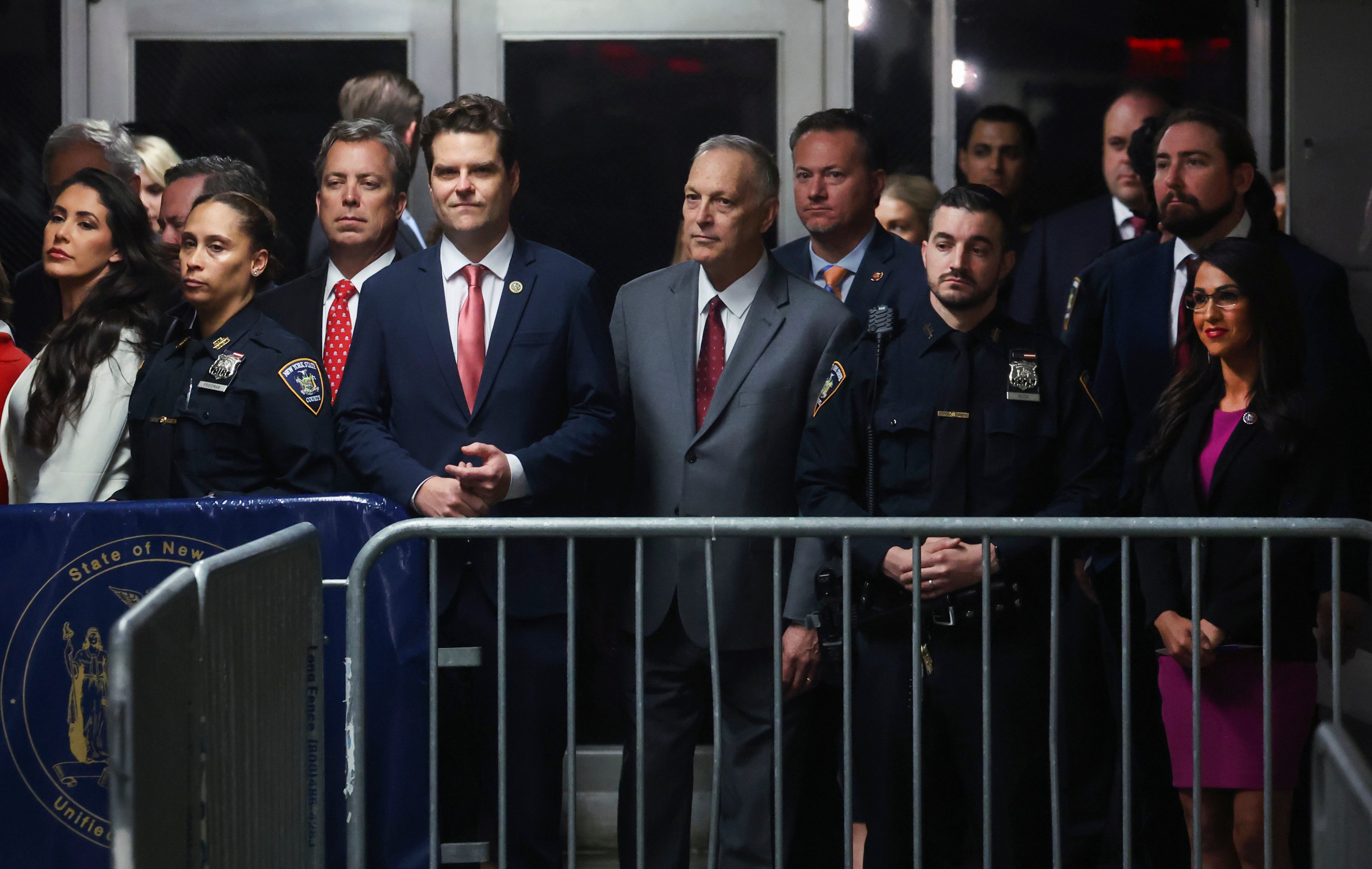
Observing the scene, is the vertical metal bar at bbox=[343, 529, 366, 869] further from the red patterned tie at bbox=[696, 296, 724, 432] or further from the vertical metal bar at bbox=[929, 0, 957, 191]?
the vertical metal bar at bbox=[929, 0, 957, 191]

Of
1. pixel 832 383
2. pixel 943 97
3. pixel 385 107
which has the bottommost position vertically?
pixel 832 383

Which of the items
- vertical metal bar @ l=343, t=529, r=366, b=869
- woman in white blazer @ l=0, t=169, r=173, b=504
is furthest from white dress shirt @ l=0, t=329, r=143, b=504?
vertical metal bar @ l=343, t=529, r=366, b=869

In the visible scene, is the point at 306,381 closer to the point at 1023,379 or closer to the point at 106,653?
the point at 106,653

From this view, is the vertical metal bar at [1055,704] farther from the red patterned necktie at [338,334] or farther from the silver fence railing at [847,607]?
the red patterned necktie at [338,334]

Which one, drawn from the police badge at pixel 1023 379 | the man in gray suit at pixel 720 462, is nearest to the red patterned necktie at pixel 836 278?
the man in gray suit at pixel 720 462

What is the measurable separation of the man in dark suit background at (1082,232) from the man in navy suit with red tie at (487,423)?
148 centimetres

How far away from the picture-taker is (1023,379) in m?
3.32

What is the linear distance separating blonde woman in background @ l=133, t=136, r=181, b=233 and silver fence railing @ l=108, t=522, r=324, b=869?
2460 mm

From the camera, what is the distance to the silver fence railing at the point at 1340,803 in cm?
150

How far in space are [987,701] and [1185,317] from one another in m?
1.45

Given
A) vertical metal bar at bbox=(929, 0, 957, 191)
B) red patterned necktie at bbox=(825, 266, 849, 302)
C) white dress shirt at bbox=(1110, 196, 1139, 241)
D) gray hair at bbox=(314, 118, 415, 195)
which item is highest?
vertical metal bar at bbox=(929, 0, 957, 191)

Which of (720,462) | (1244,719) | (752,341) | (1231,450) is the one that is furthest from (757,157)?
(1244,719)

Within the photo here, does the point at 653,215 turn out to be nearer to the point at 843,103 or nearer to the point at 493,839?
the point at 843,103

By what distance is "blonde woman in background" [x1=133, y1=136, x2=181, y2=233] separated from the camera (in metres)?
4.71
